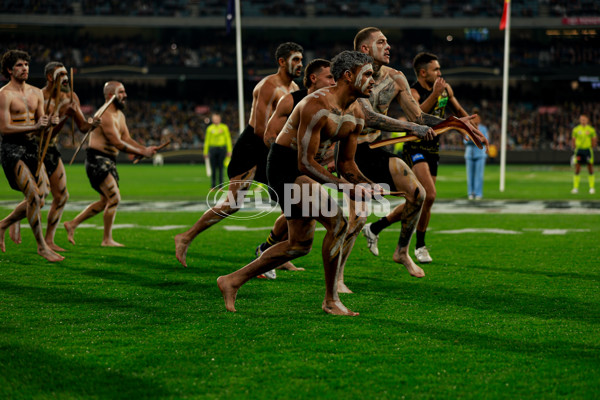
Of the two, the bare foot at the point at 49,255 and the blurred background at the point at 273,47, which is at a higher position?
the blurred background at the point at 273,47

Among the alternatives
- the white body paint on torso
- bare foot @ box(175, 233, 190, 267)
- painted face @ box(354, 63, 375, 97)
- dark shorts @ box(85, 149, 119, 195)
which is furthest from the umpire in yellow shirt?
painted face @ box(354, 63, 375, 97)

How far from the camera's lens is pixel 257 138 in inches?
291

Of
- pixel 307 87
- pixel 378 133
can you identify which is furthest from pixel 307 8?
pixel 307 87

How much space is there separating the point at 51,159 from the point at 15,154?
0.84 m

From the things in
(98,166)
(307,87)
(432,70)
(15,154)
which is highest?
(432,70)

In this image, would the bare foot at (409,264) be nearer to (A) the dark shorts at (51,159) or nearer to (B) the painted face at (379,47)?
(B) the painted face at (379,47)

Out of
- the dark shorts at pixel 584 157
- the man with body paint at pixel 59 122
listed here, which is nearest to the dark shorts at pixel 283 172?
the man with body paint at pixel 59 122

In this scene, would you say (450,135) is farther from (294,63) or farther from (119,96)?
(294,63)

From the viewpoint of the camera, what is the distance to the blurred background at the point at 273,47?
154 feet

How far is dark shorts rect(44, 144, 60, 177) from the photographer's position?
884 centimetres

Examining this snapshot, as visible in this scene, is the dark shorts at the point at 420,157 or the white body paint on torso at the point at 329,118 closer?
the white body paint on torso at the point at 329,118

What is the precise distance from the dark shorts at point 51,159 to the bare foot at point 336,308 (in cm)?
474

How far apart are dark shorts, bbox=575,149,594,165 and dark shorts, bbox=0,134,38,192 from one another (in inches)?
631

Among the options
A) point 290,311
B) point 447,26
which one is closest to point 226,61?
point 447,26
